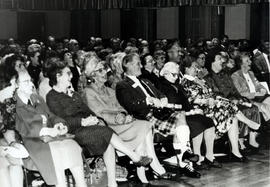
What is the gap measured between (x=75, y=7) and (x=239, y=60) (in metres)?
3.09

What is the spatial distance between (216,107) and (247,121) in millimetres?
522

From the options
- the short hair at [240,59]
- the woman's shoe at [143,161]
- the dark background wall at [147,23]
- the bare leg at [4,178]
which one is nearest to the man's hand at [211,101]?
the short hair at [240,59]

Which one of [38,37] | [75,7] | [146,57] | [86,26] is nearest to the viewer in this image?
[146,57]

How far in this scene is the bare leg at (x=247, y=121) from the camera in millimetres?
6021

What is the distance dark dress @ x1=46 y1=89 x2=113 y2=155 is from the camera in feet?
14.1

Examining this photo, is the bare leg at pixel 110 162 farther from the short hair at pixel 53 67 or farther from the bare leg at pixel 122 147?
the short hair at pixel 53 67

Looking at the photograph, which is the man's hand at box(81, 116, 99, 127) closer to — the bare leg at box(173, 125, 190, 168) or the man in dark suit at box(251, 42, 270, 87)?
the bare leg at box(173, 125, 190, 168)

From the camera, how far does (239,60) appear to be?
6562mm

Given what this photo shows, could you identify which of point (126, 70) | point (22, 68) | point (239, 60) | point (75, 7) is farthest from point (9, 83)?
point (75, 7)

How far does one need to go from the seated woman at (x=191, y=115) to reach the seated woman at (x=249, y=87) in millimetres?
1076

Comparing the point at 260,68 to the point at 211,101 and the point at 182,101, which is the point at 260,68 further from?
the point at 182,101

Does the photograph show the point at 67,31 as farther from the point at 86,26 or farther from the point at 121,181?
the point at 121,181

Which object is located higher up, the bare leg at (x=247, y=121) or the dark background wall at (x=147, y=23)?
the dark background wall at (x=147, y=23)

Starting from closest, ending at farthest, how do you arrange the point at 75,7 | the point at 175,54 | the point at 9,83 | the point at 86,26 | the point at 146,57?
1. the point at 9,83
2. the point at 146,57
3. the point at 175,54
4. the point at 75,7
5. the point at 86,26
